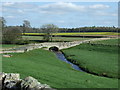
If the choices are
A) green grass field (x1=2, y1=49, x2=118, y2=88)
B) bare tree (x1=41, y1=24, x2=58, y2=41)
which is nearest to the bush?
bare tree (x1=41, y1=24, x2=58, y2=41)

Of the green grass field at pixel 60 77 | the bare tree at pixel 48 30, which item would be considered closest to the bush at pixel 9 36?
the bare tree at pixel 48 30

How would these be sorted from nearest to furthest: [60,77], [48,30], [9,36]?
[60,77]
[9,36]
[48,30]

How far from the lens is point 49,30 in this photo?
80.0m

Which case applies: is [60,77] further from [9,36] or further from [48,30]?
[48,30]

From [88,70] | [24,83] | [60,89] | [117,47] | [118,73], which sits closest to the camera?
[24,83]

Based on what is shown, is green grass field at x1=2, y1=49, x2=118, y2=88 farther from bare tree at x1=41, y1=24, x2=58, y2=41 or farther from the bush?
bare tree at x1=41, y1=24, x2=58, y2=41

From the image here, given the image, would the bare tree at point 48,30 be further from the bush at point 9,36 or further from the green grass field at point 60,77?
the green grass field at point 60,77

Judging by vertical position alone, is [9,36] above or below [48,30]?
below

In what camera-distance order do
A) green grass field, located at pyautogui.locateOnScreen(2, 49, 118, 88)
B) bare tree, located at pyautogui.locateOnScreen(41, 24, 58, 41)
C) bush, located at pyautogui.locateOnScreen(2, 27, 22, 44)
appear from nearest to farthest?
green grass field, located at pyautogui.locateOnScreen(2, 49, 118, 88) < bush, located at pyautogui.locateOnScreen(2, 27, 22, 44) < bare tree, located at pyautogui.locateOnScreen(41, 24, 58, 41)

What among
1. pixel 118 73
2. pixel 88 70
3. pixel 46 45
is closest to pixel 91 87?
pixel 118 73

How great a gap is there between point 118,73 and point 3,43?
50776 mm

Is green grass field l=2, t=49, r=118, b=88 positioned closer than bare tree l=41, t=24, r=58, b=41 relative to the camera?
Yes

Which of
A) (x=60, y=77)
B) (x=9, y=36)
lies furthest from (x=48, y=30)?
(x=60, y=77)

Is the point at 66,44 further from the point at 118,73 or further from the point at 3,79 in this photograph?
the point at 3,79
